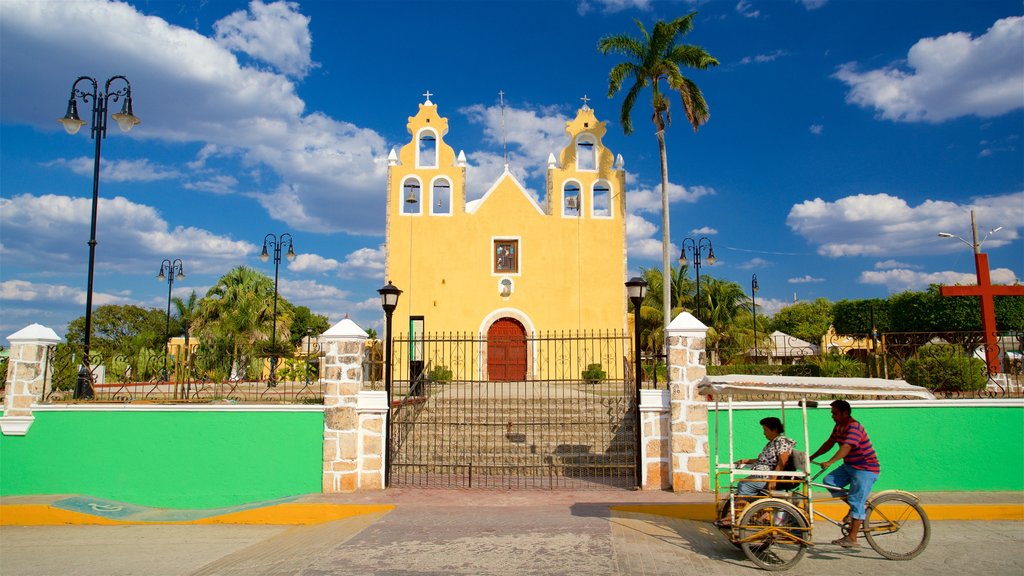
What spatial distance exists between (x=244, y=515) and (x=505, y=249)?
14.5 m

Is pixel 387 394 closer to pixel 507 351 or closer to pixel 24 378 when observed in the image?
pixel 24 378

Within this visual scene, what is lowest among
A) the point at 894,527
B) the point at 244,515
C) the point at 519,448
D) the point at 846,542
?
the point at 244,515

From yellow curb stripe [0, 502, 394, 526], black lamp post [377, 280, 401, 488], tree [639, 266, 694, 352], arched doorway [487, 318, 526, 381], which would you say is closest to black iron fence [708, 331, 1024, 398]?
black lamp post [377, 280, 401, 488]

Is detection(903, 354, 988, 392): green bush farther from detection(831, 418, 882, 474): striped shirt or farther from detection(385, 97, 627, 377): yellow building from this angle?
detection(385, 97, 627, 377): yellow building

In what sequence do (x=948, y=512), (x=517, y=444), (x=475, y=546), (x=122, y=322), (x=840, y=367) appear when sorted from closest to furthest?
(x=475, y=546) < (x=948, y=512) < (x=517, y=444) < (x=840, y=367) < (x=122, y=322)

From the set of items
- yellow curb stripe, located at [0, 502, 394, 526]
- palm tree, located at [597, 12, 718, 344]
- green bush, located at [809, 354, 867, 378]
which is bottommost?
yellow curb stripe, located at [0, 502, 394, 526]

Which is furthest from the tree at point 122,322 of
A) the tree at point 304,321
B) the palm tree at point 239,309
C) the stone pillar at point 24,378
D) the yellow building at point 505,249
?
the stone pillar at point 24,378

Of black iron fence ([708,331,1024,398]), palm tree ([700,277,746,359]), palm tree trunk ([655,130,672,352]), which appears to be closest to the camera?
black iron fence ([708,331,1024,398])

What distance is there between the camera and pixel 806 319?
2029 inches

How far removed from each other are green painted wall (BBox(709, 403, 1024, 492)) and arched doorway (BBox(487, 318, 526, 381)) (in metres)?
12.5

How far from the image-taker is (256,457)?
899cm

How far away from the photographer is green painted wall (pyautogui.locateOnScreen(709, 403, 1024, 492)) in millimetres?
8648

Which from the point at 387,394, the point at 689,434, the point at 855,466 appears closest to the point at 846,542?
the point at 855,466

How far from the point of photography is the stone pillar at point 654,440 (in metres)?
8.97
